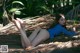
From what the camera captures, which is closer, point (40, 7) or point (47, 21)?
point (47, 21)

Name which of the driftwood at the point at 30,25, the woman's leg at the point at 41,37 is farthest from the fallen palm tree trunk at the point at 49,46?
the driftwood at the point at 30,25

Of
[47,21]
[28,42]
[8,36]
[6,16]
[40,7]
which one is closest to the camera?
[28,42]

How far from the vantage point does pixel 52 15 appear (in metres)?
11.7

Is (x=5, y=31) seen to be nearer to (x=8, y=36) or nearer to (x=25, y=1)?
(x=8, y=36)

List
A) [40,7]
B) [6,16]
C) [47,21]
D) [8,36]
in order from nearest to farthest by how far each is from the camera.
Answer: [8,36], [47,21], [6,16], [40,7]

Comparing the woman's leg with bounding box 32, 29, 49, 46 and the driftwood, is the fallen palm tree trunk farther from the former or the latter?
the driftwood

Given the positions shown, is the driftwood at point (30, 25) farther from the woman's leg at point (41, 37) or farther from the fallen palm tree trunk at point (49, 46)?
the fallen palm tree trunk at point (49, 46)

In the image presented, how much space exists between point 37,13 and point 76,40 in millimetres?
5475

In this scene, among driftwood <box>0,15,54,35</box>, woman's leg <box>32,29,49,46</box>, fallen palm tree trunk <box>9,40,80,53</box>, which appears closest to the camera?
fallen palm tree trunk <box>9,40,80,53</box>

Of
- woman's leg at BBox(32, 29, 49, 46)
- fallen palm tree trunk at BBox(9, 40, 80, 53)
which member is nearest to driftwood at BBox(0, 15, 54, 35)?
woman's leg at BBox(32, 29, 49, 46)

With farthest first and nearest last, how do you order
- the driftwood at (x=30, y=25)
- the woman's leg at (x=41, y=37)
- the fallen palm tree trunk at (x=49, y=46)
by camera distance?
the driftwood at (x=30, y=25) < the woman's leg at (x=41, y=37) < the fallen palm tree trunk at (x=49, y=46)

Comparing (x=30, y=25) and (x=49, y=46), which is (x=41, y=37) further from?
(x=30, y=25)

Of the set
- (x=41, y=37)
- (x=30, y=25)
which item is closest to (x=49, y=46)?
(x=41, y=37)

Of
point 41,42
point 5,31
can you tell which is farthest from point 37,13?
point 41,42
